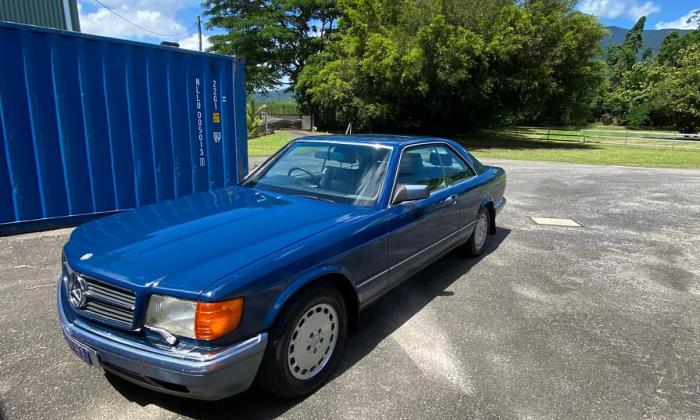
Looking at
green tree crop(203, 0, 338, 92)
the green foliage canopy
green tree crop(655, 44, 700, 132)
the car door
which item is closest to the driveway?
the car door

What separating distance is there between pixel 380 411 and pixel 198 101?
580 cm

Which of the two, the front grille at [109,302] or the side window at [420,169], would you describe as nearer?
the front grille at [109,302]

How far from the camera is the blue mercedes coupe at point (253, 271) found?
2.14 m

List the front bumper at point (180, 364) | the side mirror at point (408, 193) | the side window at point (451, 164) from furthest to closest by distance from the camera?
the side window at point (451, 164) < the side mirror at point (408, 193) < the front bumper at point (180, 364)

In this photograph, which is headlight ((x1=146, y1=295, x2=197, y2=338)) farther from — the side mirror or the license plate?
the side mirror

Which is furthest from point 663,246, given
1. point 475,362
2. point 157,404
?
point 157,404

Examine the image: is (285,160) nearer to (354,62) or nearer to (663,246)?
(663,246)

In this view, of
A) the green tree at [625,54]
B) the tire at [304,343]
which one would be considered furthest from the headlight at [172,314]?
the green tree at [625,54]

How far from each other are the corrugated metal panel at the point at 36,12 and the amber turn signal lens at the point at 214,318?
12.2 meters

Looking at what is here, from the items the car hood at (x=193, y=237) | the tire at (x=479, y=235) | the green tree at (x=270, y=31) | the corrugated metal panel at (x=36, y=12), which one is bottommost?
the tire at (x=479, y=235)

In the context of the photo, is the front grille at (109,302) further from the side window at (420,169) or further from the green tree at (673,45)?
the green tree at (673,45)

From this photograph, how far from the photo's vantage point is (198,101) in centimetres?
688

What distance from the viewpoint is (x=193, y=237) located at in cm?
261

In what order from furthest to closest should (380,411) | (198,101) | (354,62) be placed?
(354,62) < (198,101) < (380,411)
